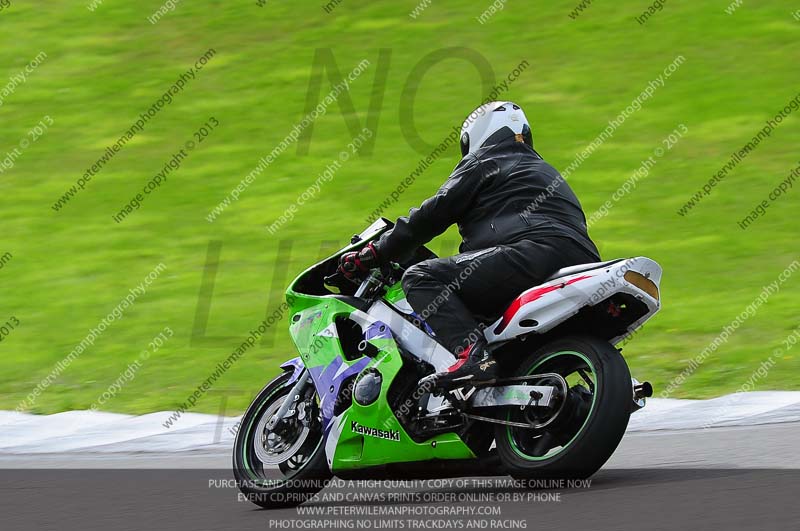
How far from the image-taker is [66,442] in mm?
10266

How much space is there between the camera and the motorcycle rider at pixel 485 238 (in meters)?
6.33

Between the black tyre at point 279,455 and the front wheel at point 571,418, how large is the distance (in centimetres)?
115

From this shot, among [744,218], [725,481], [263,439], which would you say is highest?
[725,481]

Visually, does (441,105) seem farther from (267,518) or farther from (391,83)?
(267,518)

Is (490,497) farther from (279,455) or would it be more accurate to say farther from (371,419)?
(279,455)

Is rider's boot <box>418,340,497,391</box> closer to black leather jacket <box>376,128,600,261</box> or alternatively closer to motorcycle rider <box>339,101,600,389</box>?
motorcycle rider <box>339,101,600,389</box>

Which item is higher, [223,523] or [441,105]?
[223,523]

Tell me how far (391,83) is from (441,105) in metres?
1.80

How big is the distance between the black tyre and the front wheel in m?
1.15

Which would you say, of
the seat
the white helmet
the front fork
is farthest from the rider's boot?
the white helmet

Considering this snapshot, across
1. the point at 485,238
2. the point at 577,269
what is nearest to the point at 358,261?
the point at 485,238

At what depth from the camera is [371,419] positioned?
6.55 metres

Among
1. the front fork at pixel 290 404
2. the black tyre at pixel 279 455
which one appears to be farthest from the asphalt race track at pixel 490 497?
the front fork at pixel 290 404

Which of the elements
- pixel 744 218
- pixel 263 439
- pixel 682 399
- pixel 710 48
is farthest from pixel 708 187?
pixel 263 439
